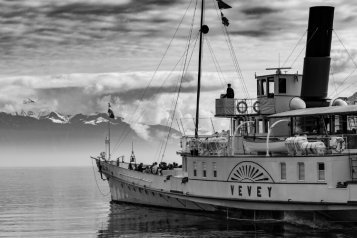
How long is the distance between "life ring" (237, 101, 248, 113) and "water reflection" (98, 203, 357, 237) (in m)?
7.52

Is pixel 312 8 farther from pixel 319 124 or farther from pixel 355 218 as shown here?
pixel 355 218

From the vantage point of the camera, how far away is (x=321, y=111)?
3800 centimetres

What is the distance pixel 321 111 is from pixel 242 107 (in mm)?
7023

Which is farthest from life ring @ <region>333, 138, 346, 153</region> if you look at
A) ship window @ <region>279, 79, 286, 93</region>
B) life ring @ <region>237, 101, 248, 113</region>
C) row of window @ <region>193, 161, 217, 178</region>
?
life ring @ <region>237, 101, 248, 113</region>

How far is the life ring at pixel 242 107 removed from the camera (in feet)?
143

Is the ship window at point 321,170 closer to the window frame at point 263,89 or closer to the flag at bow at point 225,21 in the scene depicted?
the window frame at point 263,89

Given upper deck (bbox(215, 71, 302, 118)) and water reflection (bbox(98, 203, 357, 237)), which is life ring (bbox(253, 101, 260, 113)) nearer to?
upper deck (bbox(215, 71, 302, 118))

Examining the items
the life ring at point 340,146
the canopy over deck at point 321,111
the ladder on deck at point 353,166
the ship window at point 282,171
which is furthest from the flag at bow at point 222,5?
the ladder on deck at point 353,166

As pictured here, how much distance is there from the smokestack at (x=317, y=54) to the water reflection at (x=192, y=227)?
954 cm

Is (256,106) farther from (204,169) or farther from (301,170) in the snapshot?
(301,170)

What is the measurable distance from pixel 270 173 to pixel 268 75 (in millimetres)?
9305

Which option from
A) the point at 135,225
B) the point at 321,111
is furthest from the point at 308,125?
the point at 135,225

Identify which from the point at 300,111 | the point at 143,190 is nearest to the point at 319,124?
the point at 300,111

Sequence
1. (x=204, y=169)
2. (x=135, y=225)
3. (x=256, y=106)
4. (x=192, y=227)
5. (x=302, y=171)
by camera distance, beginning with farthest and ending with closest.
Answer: (x=256, y=106) → (x=135, y=225) → (x=204, y=169) → (x=192, y=227) → (x=302, y=171)
